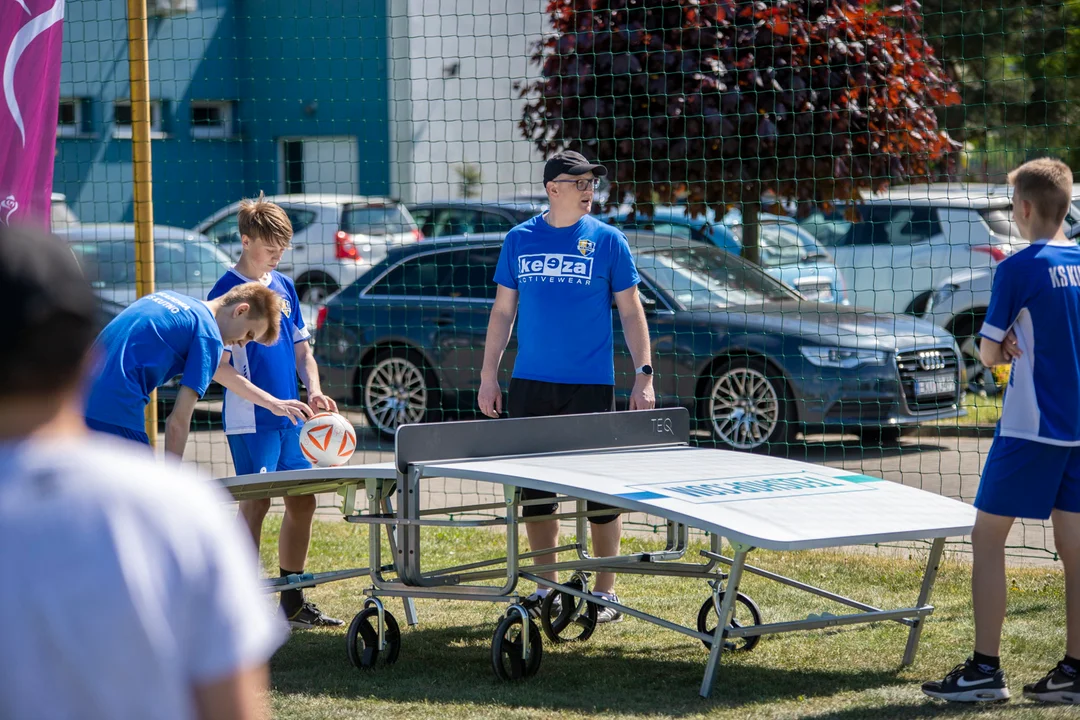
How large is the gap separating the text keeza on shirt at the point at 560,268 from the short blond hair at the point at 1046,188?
6.40 ft

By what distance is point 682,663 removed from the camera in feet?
16.6

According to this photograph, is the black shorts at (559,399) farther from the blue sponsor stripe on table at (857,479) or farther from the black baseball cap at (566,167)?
the blue sponsor stripe on table at (857,479)

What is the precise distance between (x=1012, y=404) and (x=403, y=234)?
14.1 metres

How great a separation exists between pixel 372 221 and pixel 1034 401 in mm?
14862

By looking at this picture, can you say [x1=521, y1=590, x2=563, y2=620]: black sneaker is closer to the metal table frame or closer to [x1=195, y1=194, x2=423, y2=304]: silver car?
the metal table frame

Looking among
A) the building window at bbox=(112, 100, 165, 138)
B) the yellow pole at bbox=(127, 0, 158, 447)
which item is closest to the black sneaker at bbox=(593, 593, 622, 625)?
the yellow pole at bbox=(127, 0, 158, 447)

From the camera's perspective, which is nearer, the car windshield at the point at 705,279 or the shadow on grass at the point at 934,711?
the shadow on grass at the point at 934,711

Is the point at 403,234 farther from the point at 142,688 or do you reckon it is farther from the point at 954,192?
the point at 142,688

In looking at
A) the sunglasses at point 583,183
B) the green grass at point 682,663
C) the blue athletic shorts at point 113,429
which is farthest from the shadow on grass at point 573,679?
the sunglasses at point 583,183

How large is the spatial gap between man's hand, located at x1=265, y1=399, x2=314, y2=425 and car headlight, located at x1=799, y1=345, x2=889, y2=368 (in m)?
5.16

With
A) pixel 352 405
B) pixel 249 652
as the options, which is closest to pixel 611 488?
pixel 249 652

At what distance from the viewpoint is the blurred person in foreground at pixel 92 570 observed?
4.63ft

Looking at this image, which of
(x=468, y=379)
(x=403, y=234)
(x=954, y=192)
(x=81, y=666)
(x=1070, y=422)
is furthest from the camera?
(x=403, y=234)

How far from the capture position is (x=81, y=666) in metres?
1.41
